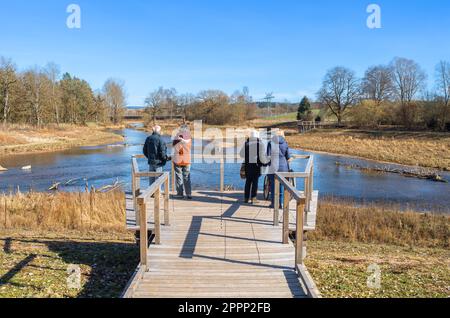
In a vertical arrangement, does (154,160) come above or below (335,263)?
above

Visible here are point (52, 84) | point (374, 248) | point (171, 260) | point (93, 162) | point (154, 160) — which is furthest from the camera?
point (52, 84)

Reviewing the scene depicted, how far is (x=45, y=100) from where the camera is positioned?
195 feet

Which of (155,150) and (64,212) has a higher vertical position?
(155,150)

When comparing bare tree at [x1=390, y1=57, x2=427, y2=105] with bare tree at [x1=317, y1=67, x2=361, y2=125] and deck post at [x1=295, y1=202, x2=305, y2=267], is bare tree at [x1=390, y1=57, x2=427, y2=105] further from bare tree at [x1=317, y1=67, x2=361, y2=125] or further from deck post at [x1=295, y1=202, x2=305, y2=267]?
deck post at [x1=295, y1=202, x2=305, y2=267]

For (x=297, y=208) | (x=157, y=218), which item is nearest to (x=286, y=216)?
(x=297, y=208)

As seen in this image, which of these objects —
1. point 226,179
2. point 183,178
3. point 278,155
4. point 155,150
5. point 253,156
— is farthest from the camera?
point 226,179

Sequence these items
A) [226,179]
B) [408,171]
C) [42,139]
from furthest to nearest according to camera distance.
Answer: [42,139], [408,171], [226,179]

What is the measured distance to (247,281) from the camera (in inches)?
229

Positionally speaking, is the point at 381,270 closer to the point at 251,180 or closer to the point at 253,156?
the point at 251,180

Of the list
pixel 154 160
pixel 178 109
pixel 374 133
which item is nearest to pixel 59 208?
pixel 154 160

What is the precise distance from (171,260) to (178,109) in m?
78.7

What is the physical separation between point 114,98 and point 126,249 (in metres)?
90.7

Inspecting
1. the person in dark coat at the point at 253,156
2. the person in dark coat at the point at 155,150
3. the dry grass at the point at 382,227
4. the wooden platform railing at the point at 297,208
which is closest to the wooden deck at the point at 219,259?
the wooden platform railing at the point at 297,208
